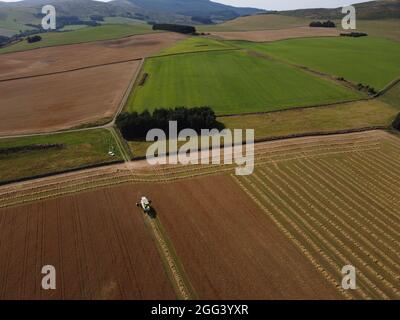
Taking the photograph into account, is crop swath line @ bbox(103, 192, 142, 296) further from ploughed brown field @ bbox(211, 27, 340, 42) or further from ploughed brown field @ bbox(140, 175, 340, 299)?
ploughed brown field @ bbox(211, 27, 340, 42)

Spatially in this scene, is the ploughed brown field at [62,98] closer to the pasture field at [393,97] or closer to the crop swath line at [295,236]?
the crop swath line at [295,236]

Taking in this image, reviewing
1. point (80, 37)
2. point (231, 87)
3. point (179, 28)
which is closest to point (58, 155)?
point (231, 87)

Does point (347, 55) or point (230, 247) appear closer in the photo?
point (230, 247)

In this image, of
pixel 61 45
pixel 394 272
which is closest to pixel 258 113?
pixel 394 272

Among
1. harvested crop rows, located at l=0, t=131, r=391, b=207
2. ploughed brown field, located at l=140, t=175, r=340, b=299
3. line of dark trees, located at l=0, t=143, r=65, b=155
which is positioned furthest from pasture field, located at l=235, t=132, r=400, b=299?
line of dark trees, located at l=0, t=143, r=65, b=155

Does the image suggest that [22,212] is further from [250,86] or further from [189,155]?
[250,86]

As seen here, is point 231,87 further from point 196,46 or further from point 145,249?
point 145,249

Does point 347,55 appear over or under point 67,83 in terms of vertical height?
over
